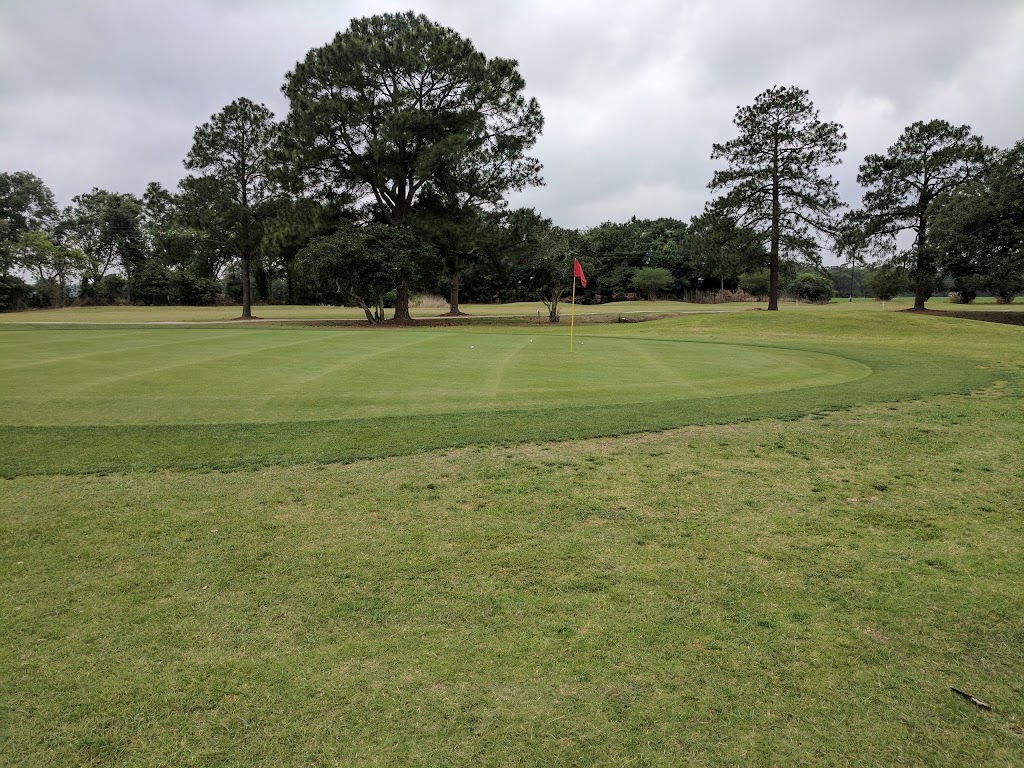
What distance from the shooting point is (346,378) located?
10406 millimetres

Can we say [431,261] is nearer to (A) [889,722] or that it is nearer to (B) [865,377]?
(B) [865,377]

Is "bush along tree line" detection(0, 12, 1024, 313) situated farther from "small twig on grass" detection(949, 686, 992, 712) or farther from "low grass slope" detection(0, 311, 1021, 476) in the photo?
"small twig on grass" detection(949, 686, 992, 712)

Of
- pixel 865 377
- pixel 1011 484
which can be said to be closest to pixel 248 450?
pixel 1011 484

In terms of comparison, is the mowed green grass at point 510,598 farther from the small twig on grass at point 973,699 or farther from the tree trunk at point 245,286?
the tree trunk at point 245,286

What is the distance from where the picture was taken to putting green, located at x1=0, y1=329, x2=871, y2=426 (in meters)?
7.99

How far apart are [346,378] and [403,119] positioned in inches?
1020

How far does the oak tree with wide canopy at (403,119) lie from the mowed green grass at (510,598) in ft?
98.1

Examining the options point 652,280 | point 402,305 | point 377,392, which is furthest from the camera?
point 652,280

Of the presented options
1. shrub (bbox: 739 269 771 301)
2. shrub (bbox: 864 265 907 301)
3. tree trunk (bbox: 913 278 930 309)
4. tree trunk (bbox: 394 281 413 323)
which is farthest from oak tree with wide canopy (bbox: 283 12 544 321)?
shrub (bbox: 739 269 771 301)

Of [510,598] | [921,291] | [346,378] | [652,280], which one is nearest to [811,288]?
[652,280]

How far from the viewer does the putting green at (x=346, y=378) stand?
7.99m

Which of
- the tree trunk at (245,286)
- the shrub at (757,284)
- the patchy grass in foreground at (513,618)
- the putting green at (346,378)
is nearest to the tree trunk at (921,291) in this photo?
the shrub at (757,284)

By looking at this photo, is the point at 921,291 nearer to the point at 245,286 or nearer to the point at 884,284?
the point at 884,284

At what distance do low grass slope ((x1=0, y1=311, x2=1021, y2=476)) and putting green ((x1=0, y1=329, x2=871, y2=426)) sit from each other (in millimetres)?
45
